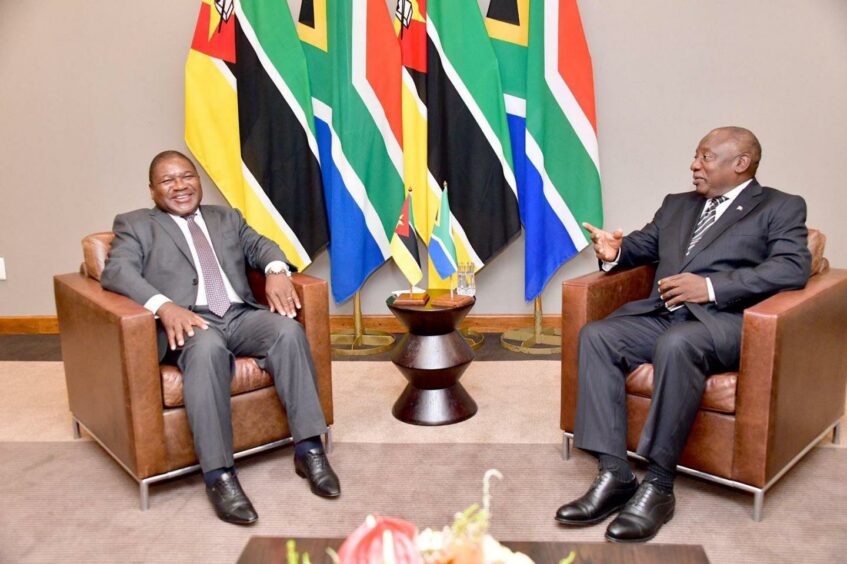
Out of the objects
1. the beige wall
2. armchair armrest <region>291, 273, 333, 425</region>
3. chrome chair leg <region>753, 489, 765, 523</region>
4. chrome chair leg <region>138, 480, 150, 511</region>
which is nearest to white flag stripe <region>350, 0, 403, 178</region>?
the beige wall

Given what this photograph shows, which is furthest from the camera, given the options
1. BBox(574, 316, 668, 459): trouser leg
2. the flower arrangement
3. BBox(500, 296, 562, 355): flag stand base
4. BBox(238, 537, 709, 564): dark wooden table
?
BBox(500, 296, 562, 355): flag stand base

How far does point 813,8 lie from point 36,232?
14.8 feet

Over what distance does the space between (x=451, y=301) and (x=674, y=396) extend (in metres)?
1.01

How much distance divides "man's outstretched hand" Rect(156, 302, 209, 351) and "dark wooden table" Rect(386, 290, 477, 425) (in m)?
0.84

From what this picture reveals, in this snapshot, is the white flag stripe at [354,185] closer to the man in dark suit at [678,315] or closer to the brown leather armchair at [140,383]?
the brown leather armchair at [140,383]

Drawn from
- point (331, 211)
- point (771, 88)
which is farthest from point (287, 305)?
point (771, 88)

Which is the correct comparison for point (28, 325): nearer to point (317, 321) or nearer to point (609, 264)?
point (317, 321)

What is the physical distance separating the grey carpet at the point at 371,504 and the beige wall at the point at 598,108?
1.82 m

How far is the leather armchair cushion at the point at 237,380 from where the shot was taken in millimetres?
2406

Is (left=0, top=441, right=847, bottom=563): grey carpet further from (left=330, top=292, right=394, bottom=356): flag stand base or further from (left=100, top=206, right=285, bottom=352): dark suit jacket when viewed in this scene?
(left=330, top=292, right=394, bottom=356): flag stand base

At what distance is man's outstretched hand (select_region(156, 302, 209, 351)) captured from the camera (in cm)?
243

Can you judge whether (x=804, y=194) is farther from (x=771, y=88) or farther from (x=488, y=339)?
(x=488, y=339)

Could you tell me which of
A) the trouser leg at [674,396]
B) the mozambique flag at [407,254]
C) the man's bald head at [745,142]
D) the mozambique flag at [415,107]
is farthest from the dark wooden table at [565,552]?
the mozambique flag at [415,107]

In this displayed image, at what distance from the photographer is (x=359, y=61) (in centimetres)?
388
